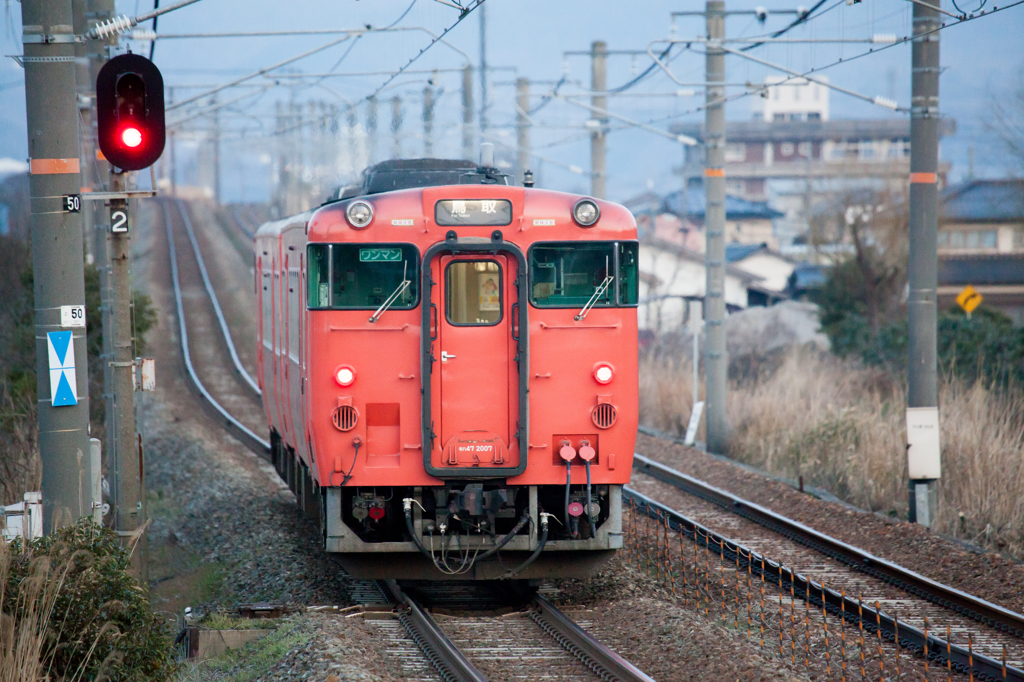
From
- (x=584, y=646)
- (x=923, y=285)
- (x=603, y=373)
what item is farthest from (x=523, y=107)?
(x=584, y=646)

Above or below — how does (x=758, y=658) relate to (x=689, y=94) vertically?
below

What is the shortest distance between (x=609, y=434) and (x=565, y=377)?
59 centimetres

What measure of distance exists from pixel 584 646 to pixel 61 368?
4.22m

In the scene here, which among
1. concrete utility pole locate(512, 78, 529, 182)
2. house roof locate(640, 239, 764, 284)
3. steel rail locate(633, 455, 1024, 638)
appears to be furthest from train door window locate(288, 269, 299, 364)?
house roof locate(640, 239, 764, 284)

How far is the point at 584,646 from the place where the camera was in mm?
8438

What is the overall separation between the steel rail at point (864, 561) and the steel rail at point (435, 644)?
171 inches

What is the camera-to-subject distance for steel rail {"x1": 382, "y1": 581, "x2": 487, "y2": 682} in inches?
302

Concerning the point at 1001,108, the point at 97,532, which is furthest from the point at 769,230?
the point at 97,532

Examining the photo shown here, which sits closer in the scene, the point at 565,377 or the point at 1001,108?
the point at 565,377

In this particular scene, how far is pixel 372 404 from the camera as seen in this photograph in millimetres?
8984

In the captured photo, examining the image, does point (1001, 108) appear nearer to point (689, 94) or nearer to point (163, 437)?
point (689, 94)

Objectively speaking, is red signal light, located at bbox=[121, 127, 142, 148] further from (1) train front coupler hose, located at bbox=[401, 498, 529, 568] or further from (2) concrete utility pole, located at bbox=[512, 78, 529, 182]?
(2) concrete utility pole, located at bbox=[512, 78, 529, 182]

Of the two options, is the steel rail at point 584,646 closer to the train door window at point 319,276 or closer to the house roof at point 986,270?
the train door window at point 319,276

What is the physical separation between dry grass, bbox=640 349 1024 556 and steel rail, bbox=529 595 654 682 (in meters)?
5.35
